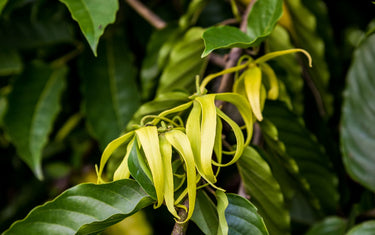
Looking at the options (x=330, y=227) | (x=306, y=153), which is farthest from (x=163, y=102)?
(x=330, y=227)

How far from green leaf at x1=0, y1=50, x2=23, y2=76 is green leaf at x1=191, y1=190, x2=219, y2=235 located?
29.1 inches

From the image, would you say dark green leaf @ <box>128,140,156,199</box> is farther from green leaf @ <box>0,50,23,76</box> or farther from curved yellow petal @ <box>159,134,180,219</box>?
green leaf @ <box>0,50,23,76</box>

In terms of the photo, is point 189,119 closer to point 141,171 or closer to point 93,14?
point 141,171

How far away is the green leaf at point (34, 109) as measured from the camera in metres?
0.93

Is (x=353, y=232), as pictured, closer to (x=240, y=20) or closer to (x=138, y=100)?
(x=240, y=20)

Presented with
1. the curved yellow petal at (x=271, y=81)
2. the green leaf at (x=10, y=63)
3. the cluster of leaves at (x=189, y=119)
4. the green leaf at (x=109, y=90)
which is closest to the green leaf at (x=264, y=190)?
the cluster of leaves at (x=189, y=119)

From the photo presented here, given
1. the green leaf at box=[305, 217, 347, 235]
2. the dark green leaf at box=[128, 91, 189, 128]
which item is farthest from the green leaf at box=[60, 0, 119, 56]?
the green leaf at box=[305, 217, 347, 235]

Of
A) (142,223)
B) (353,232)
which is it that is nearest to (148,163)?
(353,232)

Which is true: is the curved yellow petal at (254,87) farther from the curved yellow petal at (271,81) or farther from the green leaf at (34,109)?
the green leaf at (34,109)

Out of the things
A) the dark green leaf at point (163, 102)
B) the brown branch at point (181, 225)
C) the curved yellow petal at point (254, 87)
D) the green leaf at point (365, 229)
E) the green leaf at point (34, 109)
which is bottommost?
the green leaf at point (365, 229)

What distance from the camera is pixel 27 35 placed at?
3.69 ft

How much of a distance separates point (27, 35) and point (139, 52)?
13.2 inches

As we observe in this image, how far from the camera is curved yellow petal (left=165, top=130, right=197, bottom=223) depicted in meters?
0.44

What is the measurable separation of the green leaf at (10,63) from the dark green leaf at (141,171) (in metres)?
0.72
